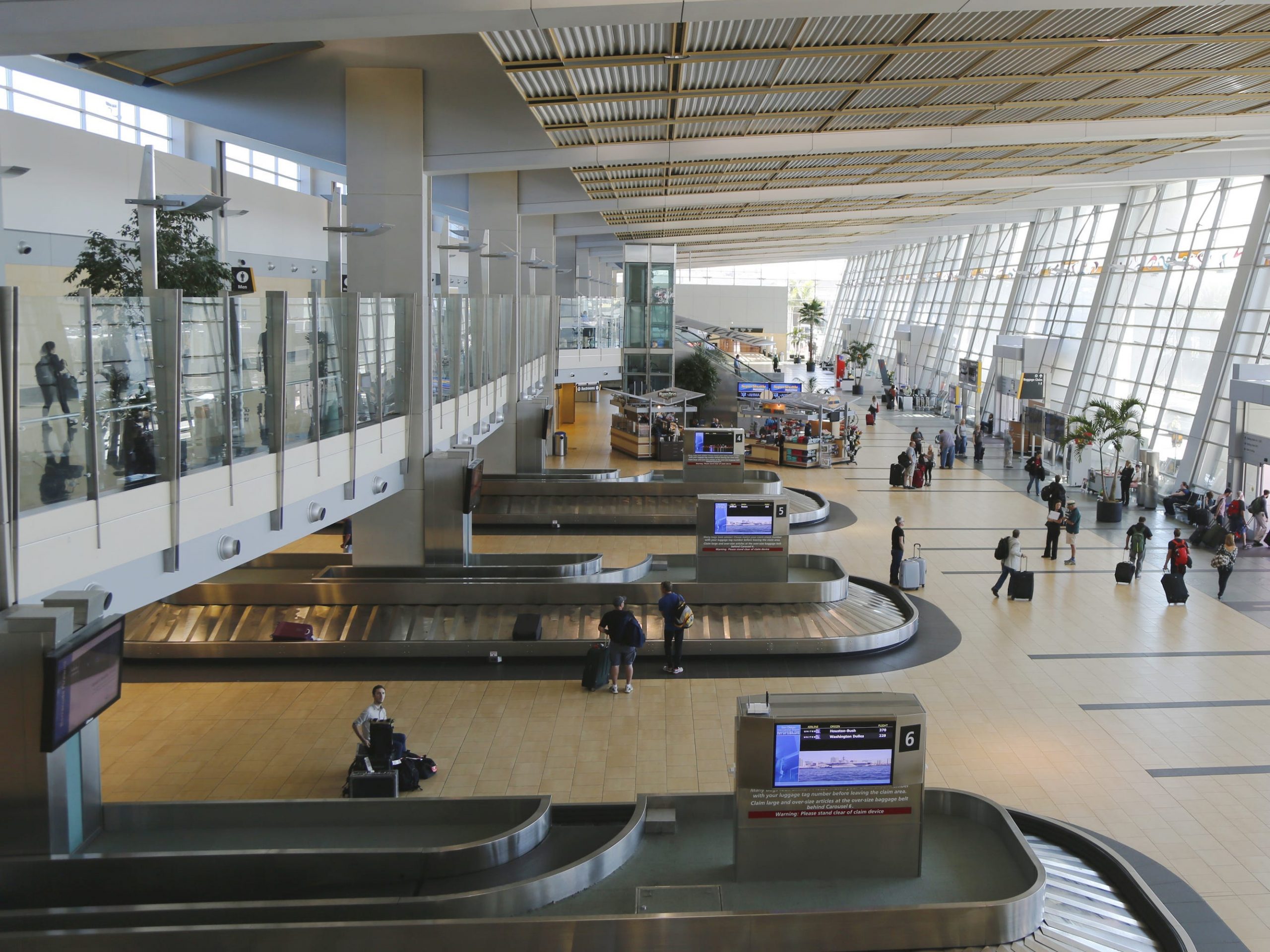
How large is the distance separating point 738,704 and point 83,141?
1479cm

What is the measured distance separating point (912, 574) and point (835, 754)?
33.5 feet

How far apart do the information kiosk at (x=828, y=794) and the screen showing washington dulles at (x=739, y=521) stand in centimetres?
836

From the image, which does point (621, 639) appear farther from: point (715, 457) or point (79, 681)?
point (715, 457)

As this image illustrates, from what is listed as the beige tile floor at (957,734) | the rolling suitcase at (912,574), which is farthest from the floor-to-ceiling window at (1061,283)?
the beige tile floor at (957,734)

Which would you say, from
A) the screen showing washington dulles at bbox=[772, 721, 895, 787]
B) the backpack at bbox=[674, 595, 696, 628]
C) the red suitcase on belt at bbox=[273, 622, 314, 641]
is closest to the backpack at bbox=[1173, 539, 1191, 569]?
the backpack at bbox=[674, 595, 696, 628]

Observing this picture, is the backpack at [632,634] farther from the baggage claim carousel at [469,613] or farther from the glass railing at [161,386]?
the glass railing at [161,386]

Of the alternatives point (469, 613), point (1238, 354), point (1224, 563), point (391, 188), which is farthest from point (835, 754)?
point (1238, 354)

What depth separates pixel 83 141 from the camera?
53.7ft

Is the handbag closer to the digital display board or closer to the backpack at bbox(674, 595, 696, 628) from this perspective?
the backpack at bbox(674, 595, 696, 628)

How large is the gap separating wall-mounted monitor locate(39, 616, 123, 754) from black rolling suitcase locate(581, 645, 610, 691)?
6.19 meters

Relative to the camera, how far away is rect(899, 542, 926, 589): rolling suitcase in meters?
17.1

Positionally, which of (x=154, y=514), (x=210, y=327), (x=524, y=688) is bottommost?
(x=524, y=688)

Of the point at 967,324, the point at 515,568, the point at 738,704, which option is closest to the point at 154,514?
the point at 738,704

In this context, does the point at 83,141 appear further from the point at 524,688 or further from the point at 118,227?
the point at 524,688
